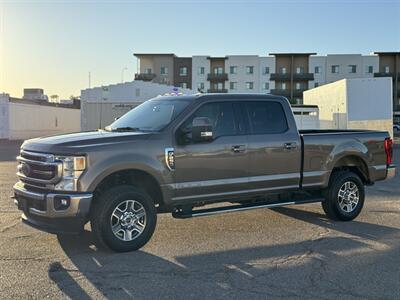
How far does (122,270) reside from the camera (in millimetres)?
5758

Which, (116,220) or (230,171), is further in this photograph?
(230,171)

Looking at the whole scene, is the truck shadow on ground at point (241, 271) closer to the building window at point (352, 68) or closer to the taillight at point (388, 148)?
the taillight at point (388, 148)

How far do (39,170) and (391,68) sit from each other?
293 ft

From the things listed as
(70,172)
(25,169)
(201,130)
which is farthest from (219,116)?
(25,169)

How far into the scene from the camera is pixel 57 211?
6.05 m

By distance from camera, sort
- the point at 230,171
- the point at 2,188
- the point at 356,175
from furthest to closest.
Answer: the point at 2,188 → the point at 356,175 → the point at 230,171

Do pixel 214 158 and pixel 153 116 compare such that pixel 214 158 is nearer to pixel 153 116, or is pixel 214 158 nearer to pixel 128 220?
pixel 153 116

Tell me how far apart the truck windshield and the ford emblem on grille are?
4.43ft

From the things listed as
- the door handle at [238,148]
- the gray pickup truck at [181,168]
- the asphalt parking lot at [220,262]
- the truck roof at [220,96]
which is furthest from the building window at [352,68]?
the door handle at [238,148]

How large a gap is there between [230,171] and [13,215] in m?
4.10

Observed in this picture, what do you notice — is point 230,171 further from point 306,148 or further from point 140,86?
point 140,86

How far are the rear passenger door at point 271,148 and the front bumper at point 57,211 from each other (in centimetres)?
256

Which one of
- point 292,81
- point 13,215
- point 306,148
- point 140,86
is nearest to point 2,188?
point 13,215

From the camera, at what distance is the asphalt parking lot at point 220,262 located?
16.7 feet
